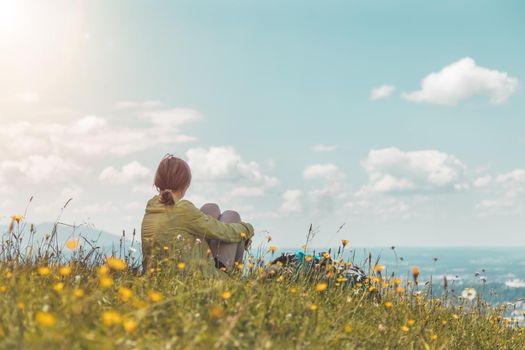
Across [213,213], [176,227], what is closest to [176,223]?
[176,227]

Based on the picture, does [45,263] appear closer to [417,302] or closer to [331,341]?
[331,341]

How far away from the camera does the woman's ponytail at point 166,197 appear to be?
661 cm

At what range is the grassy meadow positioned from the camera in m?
3.27

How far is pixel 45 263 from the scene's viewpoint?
20.5 feet

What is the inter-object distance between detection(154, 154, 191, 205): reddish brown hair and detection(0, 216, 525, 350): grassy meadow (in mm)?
1019

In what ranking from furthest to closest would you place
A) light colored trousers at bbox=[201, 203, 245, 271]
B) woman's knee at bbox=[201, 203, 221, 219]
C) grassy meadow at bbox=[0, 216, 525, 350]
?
1. woman's knee at bbox=[201, 203, 221, 219]
2. light colored trousers at bbox=[201, 203, 245, 271]
3. grassy meadow at bbox=[0, 216, 525, 350]

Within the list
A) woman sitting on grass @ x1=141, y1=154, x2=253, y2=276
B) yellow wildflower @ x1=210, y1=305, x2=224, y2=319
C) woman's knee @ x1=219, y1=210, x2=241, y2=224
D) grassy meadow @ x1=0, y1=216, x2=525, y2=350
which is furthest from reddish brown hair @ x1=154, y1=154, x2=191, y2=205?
yellow wildflower @ x1=210, y1=305, x2=224, y2=319

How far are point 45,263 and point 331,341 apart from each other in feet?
11.3

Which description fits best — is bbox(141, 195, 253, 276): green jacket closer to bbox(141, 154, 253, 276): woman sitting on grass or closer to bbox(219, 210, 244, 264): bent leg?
bbox(141, 154, 253, 276): woman sitting on grass

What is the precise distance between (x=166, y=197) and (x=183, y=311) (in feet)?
9.31

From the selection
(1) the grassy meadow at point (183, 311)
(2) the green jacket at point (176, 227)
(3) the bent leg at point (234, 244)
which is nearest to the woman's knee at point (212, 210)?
(3) the bent leg at point (234, 244)

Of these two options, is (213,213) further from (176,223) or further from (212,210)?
(176,223)

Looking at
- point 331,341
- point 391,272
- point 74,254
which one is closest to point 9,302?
point 331,341

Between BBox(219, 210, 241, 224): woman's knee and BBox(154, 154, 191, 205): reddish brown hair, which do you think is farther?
BBox(219, 210, 241, 224): woman's knee
